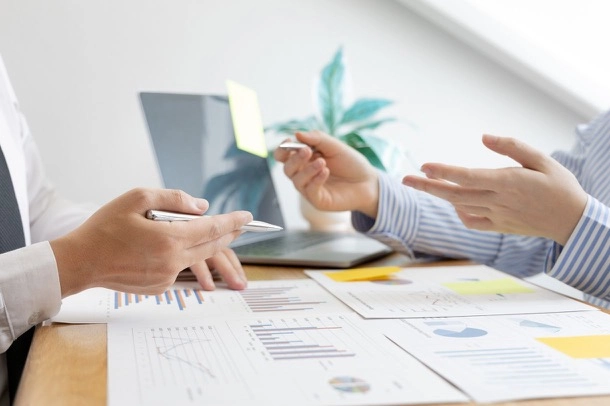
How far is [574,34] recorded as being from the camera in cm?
167

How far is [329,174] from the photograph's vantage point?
1157mm

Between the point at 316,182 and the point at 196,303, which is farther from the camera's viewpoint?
the point at 316,182

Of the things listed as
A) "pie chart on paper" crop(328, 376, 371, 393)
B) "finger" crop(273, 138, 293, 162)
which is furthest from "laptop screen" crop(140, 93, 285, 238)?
"pie chart on paper" crop(328, 376, 371, 393)

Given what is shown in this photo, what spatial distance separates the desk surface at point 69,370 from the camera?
50 cm

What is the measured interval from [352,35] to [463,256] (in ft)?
2.29

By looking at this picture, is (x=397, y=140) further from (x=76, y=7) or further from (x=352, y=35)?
(x=76, y=7)

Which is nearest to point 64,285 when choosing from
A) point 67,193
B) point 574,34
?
point 67,193

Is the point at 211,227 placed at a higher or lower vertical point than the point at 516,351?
higher

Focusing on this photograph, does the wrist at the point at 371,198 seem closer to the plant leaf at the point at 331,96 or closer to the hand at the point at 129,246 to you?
the plant leaf at the point at 331,96

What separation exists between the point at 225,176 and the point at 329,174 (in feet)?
0.60

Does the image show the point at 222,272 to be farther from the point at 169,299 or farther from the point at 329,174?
the point at 329,174

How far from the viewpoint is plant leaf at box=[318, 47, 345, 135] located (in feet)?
4.79

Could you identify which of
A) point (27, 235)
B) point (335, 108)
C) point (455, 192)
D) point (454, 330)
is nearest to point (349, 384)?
point (454, 330)

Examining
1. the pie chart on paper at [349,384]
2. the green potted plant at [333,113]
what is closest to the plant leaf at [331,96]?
the green potted plant at [333,113]
